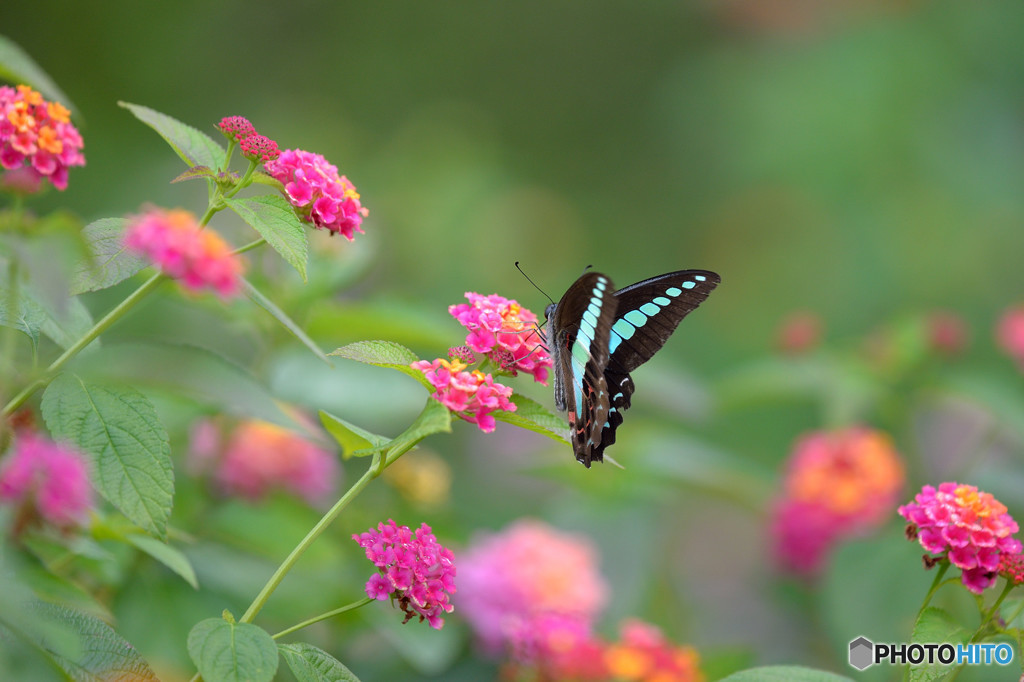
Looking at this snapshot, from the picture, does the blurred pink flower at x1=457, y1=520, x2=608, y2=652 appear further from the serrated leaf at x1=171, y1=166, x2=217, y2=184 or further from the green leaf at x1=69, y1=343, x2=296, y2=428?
the serrated leaf at x1=171, y1=166, x2=217, y2=184

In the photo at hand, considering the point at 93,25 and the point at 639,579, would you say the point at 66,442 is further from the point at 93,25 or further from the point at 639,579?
the point at 93,25

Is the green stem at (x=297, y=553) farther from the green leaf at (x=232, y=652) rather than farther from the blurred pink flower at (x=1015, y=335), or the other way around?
the blurred pink flower at (x=1015, y=335)

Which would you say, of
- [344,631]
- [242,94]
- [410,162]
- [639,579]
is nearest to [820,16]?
[410,162]

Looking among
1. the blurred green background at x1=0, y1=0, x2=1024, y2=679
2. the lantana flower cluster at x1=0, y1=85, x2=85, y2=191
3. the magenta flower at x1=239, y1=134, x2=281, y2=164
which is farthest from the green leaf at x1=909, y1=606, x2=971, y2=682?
the blurred green background at x1=0, y1=0, x2=1024, y2=679

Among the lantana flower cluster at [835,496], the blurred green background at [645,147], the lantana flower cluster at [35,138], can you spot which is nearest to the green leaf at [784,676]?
the lantana flower cluster at [35,138]

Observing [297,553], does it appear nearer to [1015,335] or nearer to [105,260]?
[105,260]

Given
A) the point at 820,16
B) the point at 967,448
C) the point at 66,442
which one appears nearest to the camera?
the point at 66,442
